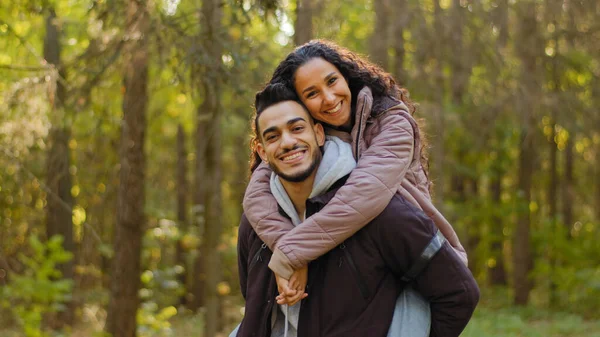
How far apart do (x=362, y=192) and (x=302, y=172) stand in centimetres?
26

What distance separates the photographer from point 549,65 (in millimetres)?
15539

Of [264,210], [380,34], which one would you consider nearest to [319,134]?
[264,210]

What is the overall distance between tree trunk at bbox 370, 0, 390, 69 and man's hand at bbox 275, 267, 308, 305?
10.2 m

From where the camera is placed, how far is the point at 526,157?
55.5 ft

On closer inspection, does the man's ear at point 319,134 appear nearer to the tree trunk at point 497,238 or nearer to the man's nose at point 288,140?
the man's nose at point 288,140

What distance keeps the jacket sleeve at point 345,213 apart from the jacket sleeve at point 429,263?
74 millimetres

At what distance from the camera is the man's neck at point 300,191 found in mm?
2740

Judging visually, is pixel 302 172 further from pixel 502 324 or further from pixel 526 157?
pixel 526 157

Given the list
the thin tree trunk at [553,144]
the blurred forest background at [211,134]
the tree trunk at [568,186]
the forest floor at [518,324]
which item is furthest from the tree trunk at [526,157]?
the tree trunk at [568,186]

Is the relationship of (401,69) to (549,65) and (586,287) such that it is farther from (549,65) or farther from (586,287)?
(586,287)

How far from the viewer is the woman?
2.55m

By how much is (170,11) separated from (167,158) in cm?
1410

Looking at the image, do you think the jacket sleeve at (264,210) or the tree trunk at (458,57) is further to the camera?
the tree trunk at (458,57)

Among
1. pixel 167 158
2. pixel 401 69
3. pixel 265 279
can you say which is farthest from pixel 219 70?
pixel 167 158
